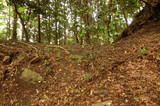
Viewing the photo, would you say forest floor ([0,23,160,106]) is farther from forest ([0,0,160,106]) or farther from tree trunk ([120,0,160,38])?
tree trunk ([120,0,160,38])

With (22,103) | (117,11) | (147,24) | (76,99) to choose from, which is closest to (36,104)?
(22,103)

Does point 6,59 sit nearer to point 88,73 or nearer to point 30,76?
point 30,76

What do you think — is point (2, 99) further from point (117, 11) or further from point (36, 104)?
point (117, 11)

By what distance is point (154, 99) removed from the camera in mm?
4133

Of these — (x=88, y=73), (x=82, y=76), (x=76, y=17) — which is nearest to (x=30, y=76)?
(x=82, y=76)

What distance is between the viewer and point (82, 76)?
19.2ft

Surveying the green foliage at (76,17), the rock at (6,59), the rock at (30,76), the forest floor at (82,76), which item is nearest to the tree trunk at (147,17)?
the green foliage at (76,17)

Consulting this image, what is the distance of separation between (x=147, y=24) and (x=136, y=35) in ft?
2.82

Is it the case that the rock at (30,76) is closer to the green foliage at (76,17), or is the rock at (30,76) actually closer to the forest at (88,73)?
the forest at (88,73)

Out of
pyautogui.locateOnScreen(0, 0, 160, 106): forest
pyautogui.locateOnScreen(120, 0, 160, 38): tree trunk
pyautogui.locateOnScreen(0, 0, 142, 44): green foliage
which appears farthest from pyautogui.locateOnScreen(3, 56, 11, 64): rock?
pyautogui.locateOnScreen(120, 0, 160, 38): tree trunk

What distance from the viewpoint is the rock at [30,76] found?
6133 mm

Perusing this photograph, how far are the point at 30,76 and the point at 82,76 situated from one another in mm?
1891

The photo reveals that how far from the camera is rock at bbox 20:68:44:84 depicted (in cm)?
613

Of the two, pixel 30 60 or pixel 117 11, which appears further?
pixel 30 60
